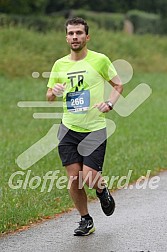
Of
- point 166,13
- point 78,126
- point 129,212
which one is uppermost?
point 78,126

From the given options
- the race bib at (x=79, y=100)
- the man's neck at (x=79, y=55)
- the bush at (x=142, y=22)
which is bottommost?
the bush at (x=142, y=22)

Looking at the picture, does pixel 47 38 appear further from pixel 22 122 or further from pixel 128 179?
pixel 128 179

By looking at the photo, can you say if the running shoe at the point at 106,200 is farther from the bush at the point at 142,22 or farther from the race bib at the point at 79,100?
the bush at the point at 142,22

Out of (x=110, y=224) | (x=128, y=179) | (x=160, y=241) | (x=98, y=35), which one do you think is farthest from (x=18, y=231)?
(x=98, y=35)

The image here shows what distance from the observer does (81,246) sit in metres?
7.30

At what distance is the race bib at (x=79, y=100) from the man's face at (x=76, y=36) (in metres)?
0.43

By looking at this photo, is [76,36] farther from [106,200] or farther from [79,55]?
[106,200]

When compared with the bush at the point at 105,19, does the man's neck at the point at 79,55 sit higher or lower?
higher

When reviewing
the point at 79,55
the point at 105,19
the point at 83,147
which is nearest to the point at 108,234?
the point at 83,147

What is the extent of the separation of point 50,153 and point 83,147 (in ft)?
20.3

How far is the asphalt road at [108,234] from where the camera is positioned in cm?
722

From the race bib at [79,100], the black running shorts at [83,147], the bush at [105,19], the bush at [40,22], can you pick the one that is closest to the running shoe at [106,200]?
the black running shorts at [83,147]

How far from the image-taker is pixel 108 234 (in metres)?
7.77

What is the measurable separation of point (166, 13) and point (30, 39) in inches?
1323
